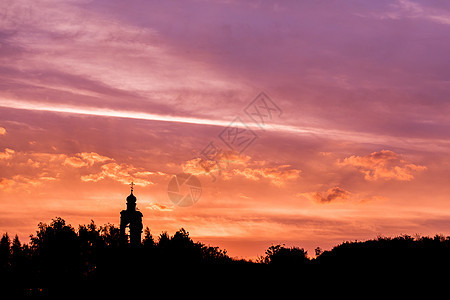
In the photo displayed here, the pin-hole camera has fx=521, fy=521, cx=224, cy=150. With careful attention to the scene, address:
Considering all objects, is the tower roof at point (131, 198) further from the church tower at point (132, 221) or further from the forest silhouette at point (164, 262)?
the forest silhouette at point (164, 262)

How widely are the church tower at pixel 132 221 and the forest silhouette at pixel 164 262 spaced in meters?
1.80

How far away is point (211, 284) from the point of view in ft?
154

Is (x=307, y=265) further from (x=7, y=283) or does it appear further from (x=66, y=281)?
(x=7, y=283)

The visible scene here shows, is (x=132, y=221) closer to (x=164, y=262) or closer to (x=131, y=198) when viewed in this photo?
(x=131, y=198)

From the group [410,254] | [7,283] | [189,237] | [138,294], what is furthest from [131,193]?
[410,254]

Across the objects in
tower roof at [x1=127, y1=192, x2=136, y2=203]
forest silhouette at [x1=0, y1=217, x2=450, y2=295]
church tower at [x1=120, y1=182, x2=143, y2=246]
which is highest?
tower roof at [x1=127, y1=192, x2=136, y2=203]

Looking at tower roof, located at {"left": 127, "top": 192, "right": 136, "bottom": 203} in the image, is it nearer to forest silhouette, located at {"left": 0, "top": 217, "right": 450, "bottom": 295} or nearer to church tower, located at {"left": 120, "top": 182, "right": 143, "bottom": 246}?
church tower, located at {"left": 120, "top": 182, "right": 143, "bottom": 246}

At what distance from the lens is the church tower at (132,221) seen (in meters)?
76.6

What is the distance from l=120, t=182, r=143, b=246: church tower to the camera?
251 feet

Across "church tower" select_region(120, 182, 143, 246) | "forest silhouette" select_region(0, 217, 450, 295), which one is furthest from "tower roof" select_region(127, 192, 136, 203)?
"forest silhouette" select_region(0, 217, 450, 295)

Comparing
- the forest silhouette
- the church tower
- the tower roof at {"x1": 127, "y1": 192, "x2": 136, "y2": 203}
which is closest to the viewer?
the forest silhouette

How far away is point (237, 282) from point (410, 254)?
49.1 feet

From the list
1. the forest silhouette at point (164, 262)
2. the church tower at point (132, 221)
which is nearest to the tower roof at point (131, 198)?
the church tower at point (132, 221)

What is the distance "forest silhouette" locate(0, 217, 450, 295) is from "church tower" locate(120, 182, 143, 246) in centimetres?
180
